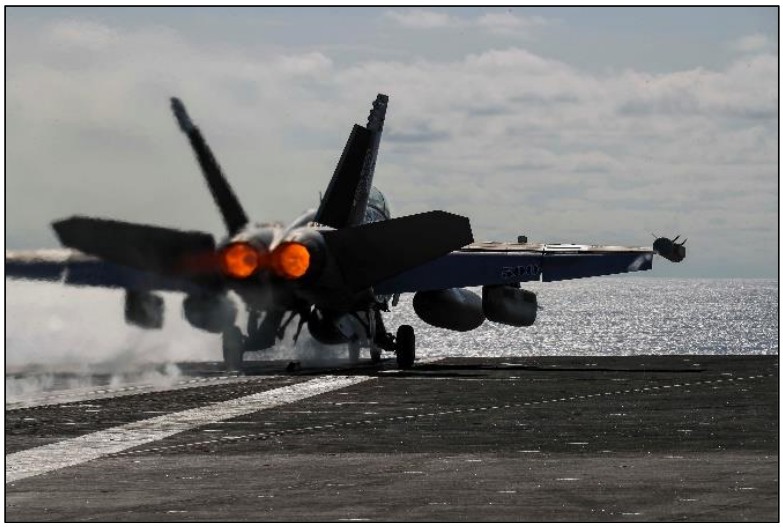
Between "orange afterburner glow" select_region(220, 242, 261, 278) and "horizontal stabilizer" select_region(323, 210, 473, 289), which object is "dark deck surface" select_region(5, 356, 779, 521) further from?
"horizontal stabilizer" select_region(323, 210, 473, 289)

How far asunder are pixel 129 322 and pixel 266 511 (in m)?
24.3

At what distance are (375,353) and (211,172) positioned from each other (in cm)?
894

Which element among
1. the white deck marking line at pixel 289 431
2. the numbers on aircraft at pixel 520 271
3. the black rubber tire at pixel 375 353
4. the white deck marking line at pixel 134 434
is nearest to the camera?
the white deck marking line at pixel 134 434

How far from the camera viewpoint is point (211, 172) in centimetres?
3959

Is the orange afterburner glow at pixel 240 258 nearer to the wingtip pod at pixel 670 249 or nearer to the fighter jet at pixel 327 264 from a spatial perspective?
the fighter jet at pixel 327 264

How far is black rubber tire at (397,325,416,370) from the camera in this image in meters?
44.1

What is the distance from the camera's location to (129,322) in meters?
40.1

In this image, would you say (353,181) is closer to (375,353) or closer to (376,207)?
(376,207)

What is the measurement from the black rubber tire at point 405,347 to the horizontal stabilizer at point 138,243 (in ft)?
27.0

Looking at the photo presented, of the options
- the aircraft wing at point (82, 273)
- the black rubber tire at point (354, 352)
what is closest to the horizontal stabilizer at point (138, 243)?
the aircraft wing at point (82, 273)

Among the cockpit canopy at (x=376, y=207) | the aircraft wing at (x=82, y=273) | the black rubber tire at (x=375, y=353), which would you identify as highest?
the cockpit canopy at (x=376, y=207)

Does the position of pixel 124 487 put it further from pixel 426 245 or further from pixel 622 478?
pixel 426 245

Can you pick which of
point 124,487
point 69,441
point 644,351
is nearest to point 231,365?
point 69,441

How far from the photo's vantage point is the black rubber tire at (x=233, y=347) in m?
41.7
